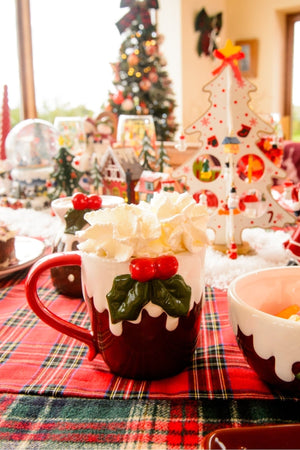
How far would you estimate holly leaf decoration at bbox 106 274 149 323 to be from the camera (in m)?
0.46

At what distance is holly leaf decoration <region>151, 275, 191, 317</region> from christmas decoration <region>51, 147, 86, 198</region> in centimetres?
88

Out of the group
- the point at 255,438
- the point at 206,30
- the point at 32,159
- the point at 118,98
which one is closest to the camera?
the point at 255,438

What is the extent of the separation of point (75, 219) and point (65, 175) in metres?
0.63

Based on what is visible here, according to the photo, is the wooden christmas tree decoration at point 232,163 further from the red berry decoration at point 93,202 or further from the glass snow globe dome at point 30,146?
the glass snow globe dome at point 30,146

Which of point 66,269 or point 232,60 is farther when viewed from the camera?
point 232,60

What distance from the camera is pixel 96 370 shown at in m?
0.53

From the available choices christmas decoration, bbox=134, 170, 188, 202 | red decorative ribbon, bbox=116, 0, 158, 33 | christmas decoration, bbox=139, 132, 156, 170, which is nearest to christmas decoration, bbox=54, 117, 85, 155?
christmas decoration, bbox=139, 132, 156, 170

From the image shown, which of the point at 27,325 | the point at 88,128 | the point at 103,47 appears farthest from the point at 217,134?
the point at 103,47

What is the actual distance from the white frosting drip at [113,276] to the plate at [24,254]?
0.38 meters

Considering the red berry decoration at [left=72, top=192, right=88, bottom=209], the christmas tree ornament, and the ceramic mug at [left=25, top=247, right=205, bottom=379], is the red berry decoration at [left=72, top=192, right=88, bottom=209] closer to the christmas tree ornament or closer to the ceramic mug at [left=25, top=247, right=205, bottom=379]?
the ceramic mug at [left=25, top=247, right=205, bottom=379]

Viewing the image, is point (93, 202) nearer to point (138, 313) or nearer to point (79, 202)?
point (79, 202)

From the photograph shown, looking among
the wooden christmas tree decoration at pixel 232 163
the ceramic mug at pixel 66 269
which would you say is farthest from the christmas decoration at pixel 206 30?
the ceramic mug at pixel 66 269

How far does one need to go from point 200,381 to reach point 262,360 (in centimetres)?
8

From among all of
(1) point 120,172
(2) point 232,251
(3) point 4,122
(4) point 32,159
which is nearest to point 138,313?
(2) point 232,251
